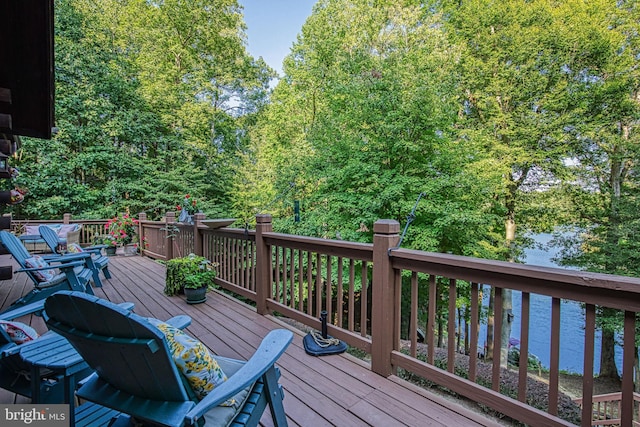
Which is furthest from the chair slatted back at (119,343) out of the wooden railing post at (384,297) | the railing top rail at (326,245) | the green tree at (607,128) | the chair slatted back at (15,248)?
the green tree at (607,128)

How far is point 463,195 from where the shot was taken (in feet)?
24.3

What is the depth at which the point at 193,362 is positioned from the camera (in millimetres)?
1075

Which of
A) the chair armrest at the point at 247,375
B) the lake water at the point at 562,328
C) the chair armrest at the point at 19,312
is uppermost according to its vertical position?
the chair armrest at the point at 247,375

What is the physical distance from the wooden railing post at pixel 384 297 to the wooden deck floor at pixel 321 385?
14 cm

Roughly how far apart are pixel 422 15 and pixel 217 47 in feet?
30.7

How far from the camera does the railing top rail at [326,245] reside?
2342mm

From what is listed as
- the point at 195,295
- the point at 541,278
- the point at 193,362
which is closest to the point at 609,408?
the point at 541,278

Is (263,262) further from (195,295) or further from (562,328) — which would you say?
(562,328)

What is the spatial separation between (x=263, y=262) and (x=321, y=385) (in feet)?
5.23

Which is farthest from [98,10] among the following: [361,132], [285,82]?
[361,132]

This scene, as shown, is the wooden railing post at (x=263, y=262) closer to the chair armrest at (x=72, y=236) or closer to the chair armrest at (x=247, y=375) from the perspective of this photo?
the chair armrest at (x=247, y=375)

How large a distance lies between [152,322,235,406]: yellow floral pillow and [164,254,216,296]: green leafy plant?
281cm

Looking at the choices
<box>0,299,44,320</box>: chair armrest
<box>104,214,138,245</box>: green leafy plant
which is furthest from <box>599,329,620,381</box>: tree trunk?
<box>104,214,138,245</box>: green leafy plant

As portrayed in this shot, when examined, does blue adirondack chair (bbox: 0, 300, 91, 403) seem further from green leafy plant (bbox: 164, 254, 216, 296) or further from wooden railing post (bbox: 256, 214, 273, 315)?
green leafy plant (bbox: 164, 254, 216, 296)
